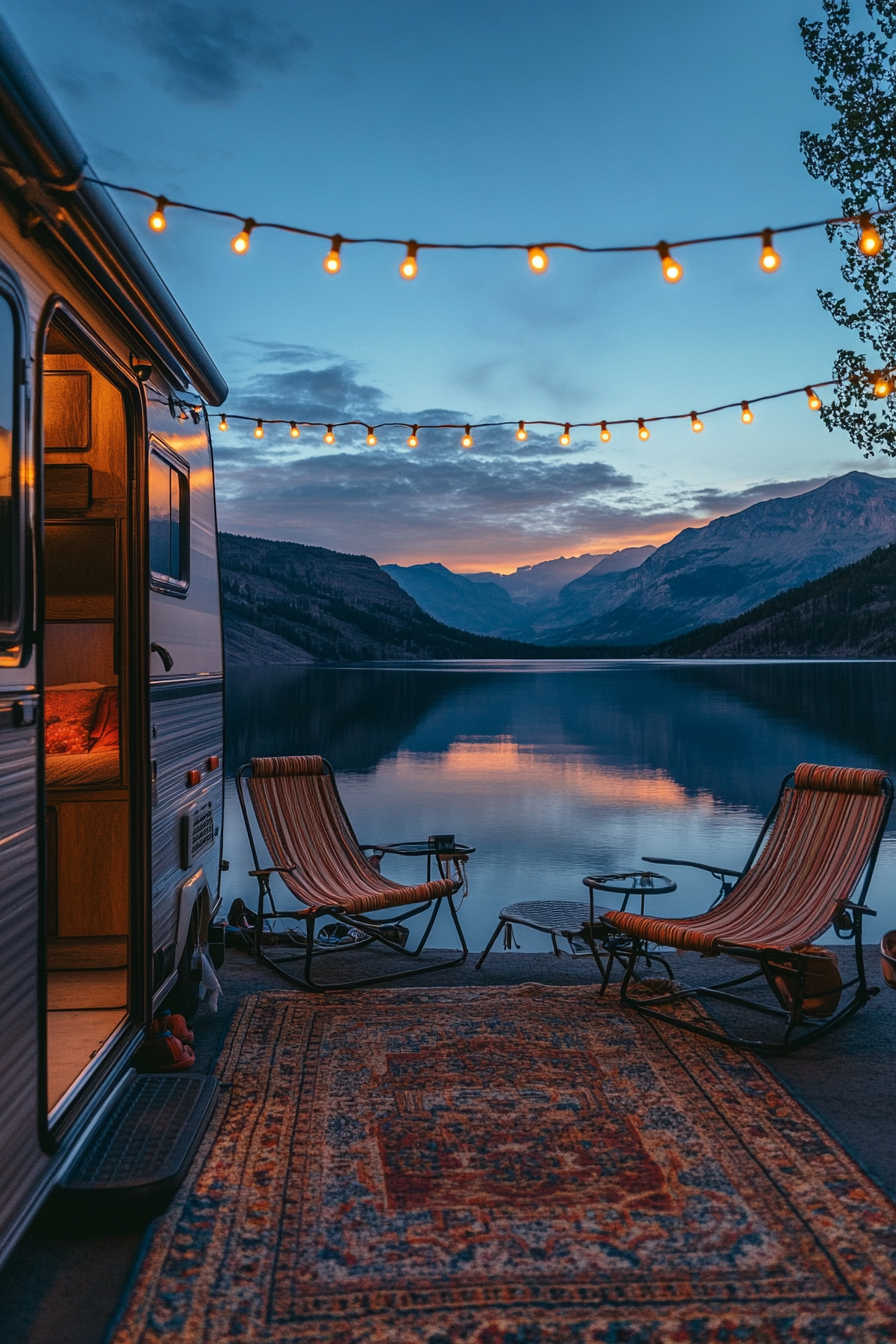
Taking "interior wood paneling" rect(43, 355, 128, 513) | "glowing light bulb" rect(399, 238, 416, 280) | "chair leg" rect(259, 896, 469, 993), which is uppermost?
"glowing light bulb" rect(399, 238, 416, 280)

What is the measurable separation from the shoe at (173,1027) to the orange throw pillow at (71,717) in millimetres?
1209

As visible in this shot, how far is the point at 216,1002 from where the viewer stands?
3834mm

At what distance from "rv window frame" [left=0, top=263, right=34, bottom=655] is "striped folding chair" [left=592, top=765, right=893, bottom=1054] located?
108 inches

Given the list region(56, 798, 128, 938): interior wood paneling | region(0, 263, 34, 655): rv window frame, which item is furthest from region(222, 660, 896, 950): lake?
region(0, 263, 34, 655): rv window frame

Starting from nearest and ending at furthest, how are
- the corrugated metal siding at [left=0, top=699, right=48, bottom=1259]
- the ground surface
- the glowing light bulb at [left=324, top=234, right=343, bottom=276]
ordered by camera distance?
the corrugated metal siding at [left=0, top=699, right=48, bottom=1259], the ground surface, the glowing light bulb at [left=324, top=234, right=343, bottom=276]

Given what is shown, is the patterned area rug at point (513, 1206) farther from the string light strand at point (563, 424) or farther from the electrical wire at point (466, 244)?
the string light strand at point (563, 424)

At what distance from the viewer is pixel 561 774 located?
574 inches

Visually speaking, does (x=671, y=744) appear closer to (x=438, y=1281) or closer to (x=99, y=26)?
(x=99, y=26)

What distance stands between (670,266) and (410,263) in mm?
1139

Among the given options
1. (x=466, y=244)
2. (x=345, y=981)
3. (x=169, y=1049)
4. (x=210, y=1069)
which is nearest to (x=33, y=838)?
(x=169, y=1049)

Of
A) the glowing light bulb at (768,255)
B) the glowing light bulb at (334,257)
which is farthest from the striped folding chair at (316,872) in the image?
the glowing light bulb at (768,255)

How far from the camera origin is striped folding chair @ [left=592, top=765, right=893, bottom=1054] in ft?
12.0

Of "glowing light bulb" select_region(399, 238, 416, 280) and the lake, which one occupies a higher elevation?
"glowing light bulb" select_region(399, 238, 416, 280)

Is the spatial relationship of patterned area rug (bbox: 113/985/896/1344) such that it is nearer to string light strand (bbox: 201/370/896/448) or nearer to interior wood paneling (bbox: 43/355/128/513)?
interior wood paneling (bbox: 43/355/128/513)
